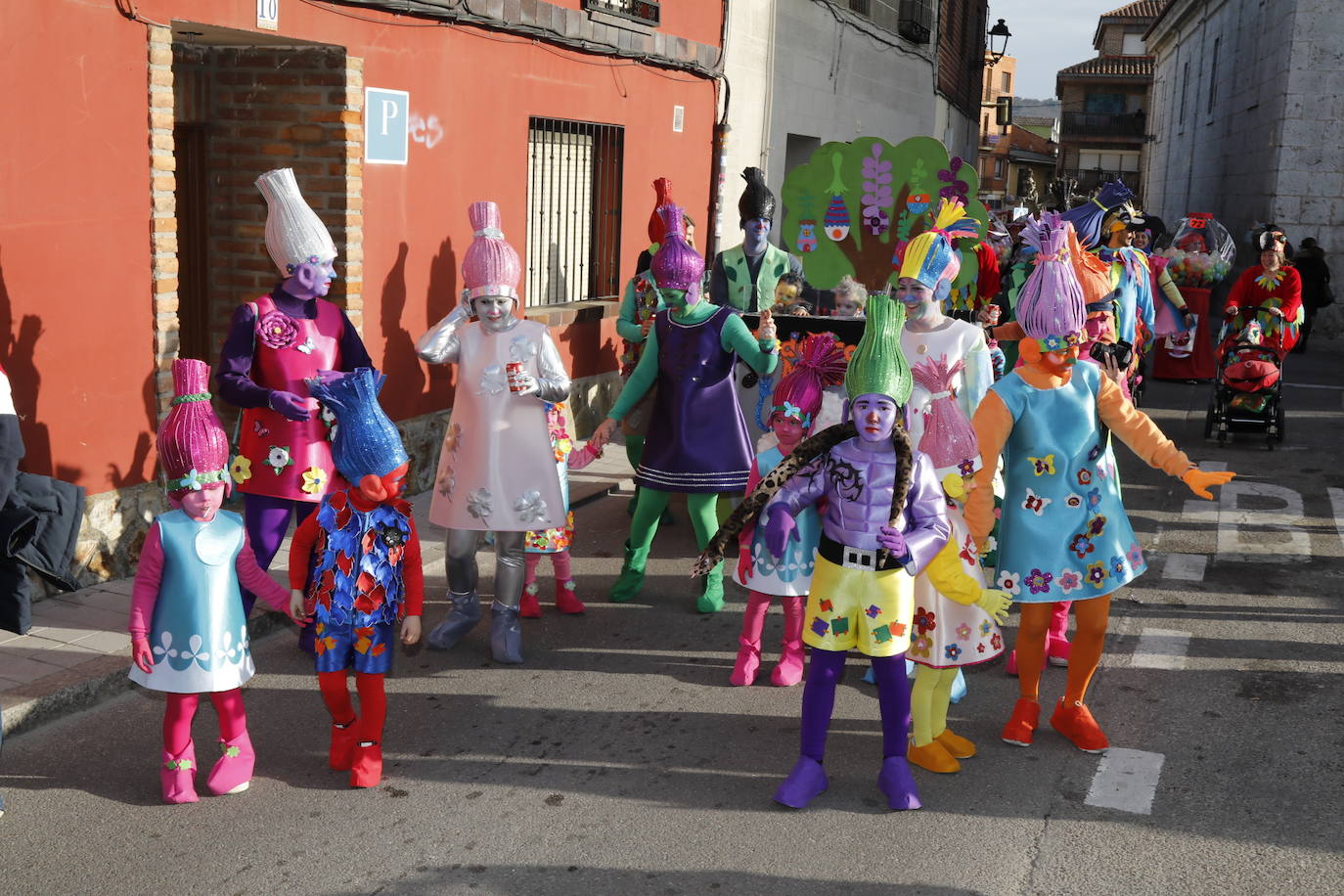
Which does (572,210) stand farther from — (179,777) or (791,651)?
(179,777)

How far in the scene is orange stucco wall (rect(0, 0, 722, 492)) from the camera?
6.52 metres

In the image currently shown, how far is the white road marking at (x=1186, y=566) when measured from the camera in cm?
826

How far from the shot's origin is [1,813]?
4.78m

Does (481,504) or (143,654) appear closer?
(143,654)

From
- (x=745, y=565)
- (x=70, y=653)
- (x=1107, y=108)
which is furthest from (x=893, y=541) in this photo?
(x=1107, y=108)

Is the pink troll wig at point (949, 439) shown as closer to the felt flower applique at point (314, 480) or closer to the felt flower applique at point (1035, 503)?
the felt flower applique at point (1035, 503)

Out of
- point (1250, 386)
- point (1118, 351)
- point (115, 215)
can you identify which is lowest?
point (1250, 386)


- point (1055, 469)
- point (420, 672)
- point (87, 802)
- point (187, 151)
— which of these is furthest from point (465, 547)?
point (187, 151)

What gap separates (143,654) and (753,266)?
5.41 metres

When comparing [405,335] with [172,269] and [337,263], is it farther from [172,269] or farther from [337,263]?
[172,269]

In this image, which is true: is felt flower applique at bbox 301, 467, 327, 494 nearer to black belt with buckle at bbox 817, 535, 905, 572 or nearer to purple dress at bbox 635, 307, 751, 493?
purple dress at bbox 635, 307, 751, 493

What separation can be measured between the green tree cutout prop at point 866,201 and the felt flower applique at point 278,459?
13.5 ft

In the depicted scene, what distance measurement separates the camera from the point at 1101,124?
7144 cm

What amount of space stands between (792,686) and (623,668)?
32.2 inches
